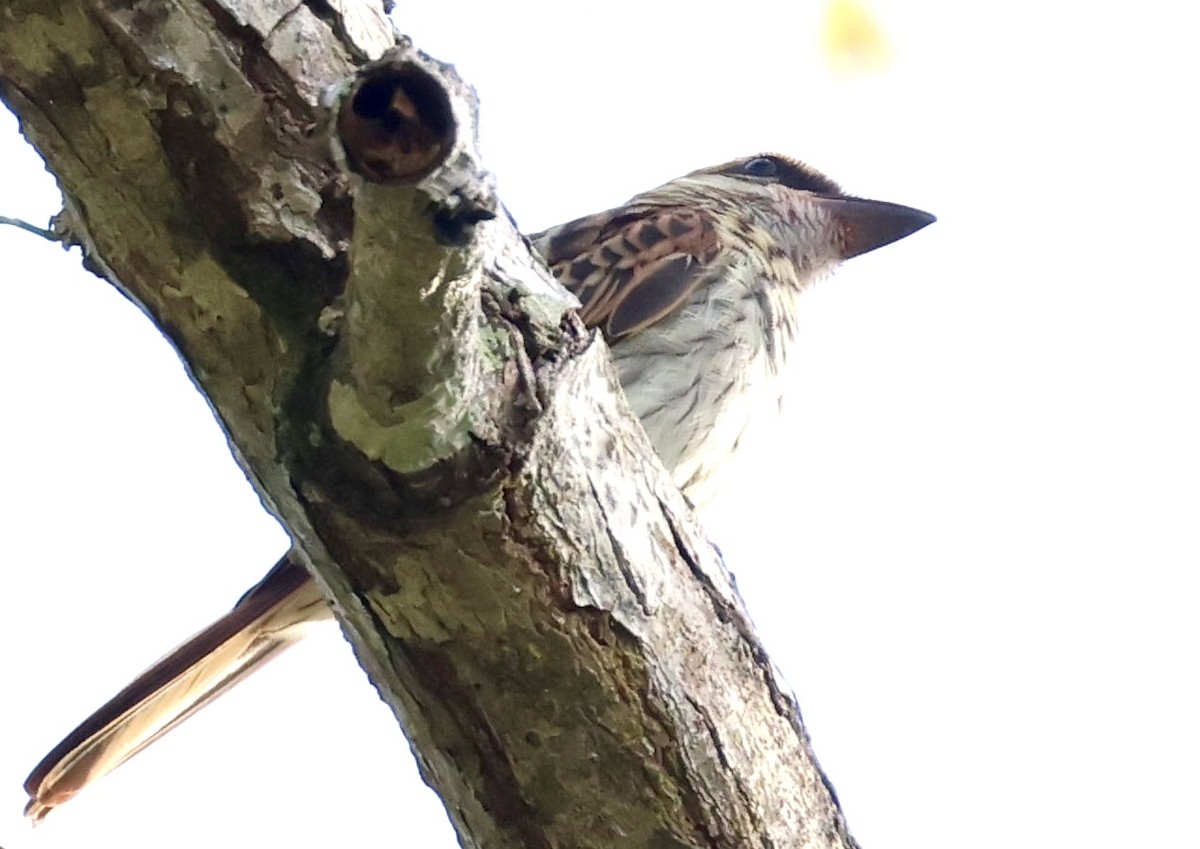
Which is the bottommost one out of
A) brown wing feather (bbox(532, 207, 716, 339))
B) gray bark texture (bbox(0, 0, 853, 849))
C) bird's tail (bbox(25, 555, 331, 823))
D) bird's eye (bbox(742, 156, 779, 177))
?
gray bark texture (bbox(0, 0, 853, 849))

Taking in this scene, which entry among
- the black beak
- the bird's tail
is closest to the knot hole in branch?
the bird's tail

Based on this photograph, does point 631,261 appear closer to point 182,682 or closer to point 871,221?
point 871,221

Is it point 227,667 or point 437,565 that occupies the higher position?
point 227,667

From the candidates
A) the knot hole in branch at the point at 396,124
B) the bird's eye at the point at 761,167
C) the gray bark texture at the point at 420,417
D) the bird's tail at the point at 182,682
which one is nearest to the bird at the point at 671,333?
the bird's tail at the point at 182,682

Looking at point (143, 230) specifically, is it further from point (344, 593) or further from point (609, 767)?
point (609, 767)

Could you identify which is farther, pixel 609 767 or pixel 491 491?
pixel 609 767

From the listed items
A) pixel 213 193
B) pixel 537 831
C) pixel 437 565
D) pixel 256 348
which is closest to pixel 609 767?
pixel 537 831

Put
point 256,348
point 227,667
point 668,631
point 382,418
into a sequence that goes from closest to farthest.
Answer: point 382,418 → point 256,348 → point 668,631 → point 227,667

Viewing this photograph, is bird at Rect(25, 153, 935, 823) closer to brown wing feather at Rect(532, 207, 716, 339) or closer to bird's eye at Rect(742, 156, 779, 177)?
brown wing feather at Rect(532, 207, 716, 339)
